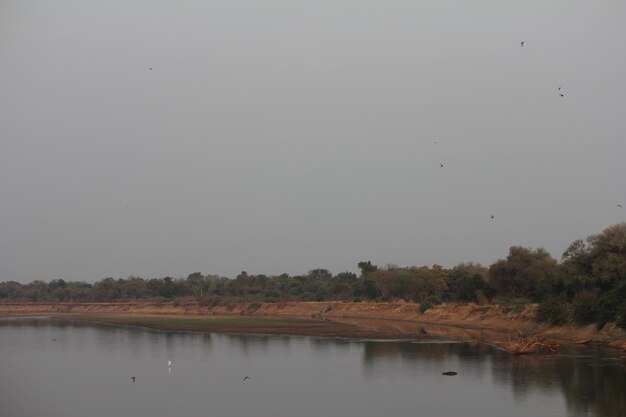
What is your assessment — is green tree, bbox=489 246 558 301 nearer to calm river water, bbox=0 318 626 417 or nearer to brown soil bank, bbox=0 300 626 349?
brown soil bank, bbox=0 300 626 349

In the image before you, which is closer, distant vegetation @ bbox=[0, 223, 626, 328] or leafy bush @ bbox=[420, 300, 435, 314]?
distant vegetation @ bbox=[0, 223, 626, 328]

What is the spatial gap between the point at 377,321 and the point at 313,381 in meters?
51.1

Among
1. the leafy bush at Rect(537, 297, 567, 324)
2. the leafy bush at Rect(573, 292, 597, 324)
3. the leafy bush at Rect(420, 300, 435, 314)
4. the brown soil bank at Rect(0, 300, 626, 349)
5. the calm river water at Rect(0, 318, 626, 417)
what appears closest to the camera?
the calm river water at Rect(0, 318, 626, 417)

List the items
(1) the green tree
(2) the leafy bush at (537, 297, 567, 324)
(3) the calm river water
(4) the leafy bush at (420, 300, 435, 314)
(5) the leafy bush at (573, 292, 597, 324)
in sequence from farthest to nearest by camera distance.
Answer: (4) the leafy bush at (420, 300, 435, 314) → (1) the green tree → (2) the leafy bush at (537, 297, 567, 324) → (5) the leafy bush at (573, 292, 597, 324) → (3) the calm river water

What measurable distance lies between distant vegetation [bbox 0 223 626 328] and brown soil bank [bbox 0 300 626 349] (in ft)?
5.02

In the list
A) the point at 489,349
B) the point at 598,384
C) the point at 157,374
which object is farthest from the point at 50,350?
the point at 598,384

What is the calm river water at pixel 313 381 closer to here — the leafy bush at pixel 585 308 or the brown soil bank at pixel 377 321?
the leafy bush at pixel 585 308

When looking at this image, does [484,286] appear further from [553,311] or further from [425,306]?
[553,311]

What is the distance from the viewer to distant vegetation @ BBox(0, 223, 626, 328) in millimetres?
59281

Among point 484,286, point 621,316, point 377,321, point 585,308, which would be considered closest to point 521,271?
point 484,286

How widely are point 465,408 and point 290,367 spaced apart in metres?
17.3

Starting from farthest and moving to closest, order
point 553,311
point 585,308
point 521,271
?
point 521,271 < point 553,311 < point 585,308

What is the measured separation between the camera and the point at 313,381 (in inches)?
1682

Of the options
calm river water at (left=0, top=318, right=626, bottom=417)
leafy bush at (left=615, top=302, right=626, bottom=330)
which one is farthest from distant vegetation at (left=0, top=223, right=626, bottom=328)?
calm river water at (left=0, top=318, right=626, bottom=417)
